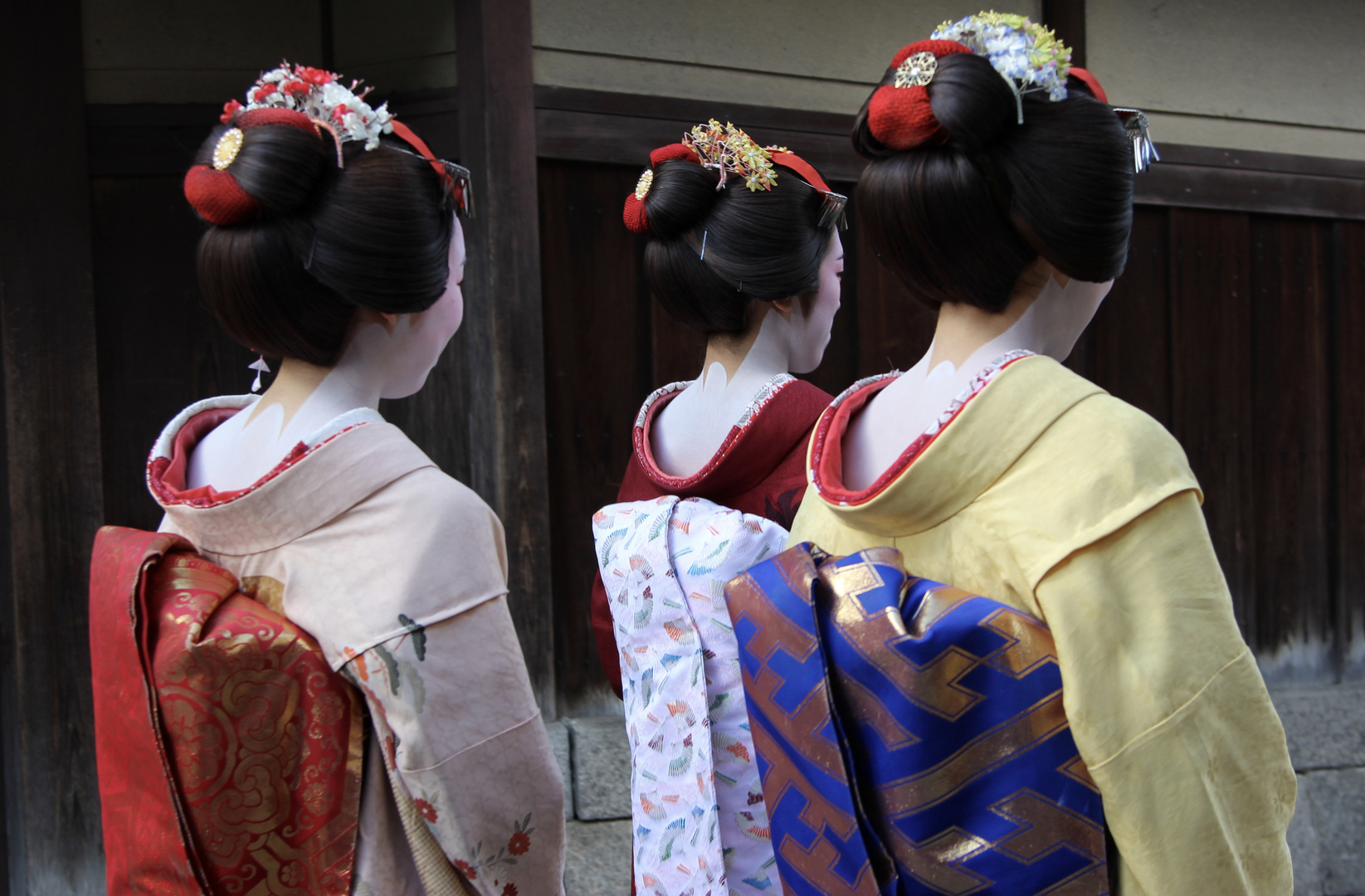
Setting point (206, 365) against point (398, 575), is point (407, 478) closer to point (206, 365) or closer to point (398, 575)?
point (398, 575)

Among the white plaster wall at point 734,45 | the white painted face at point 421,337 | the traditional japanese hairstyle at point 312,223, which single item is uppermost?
the white plaster wall at point 734,45

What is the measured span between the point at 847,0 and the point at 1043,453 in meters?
3.46

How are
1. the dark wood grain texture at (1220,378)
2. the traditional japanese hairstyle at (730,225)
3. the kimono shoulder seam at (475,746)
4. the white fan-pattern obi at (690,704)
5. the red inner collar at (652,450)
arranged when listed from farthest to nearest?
the dark wood grain texture at (1220,378)
the traditional japanese hairstyle at (730,225)
the red inner collar at (652,450)
the white fan-pattern obi at (690,704)
the kimono shoulder seam at (475,746)

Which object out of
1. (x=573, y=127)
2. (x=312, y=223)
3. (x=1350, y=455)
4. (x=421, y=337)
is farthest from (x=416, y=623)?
(x=1350, y=455)

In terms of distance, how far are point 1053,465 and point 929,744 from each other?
0.40 meters

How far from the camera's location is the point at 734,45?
4.10m

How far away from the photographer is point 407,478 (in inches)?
64.7

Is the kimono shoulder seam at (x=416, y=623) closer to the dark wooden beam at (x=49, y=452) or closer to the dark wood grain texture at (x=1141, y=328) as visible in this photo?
the dark wooden beam at (x=49, y=452)

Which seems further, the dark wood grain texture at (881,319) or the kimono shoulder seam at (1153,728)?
the dark wood grain texture at (881,319)

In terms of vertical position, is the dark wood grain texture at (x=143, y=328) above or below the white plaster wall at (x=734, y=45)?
below

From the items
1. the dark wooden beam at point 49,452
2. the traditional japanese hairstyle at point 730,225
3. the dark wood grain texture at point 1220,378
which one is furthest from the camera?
the dark wood grain texture at point 1220,378

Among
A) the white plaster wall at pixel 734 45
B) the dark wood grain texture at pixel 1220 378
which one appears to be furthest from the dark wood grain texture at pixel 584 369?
the dark wood grain texture at pixel 1220 378

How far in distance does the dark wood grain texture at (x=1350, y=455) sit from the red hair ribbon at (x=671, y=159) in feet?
12.3

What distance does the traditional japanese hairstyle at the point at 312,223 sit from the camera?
168cm
